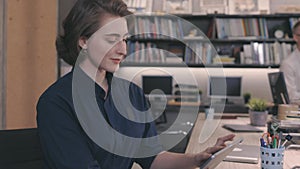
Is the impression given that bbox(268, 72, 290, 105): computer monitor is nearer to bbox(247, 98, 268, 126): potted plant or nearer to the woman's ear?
bbox(247, 98, 268, 126): potted plant

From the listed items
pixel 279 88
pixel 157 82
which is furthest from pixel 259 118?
pixel 157 82

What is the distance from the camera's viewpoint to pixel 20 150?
3.68 ft

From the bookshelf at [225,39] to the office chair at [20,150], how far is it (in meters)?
3.18

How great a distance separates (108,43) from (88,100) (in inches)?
7.8

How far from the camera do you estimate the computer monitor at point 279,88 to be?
222 centimetres

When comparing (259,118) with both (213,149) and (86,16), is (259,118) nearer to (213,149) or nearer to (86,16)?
(213,149)

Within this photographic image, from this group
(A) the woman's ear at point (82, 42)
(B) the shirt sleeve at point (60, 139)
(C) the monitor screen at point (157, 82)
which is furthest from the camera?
(C) the monitor screen at point (157, 82)

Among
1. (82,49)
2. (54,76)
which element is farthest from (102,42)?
(54,76)

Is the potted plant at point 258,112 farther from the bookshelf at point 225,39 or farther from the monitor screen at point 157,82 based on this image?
the monitor screen at point 157,82

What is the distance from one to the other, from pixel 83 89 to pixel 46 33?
2.05m

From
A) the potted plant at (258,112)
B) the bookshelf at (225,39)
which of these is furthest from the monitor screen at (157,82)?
the potted plant at (258,112)

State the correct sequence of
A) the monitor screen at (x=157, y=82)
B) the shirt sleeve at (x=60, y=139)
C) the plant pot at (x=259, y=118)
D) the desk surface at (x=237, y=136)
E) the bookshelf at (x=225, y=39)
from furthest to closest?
the monitor screen at (x=157, y=82), the bookshelf at (x=225, y=39), the plant pot at (x=259, y=118), the desk surface at (x=237, y=136), the shirt sleeve at (x=60, y=139)

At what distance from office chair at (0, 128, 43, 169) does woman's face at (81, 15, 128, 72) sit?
32cm

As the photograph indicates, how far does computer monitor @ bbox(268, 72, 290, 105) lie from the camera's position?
2.22 m
